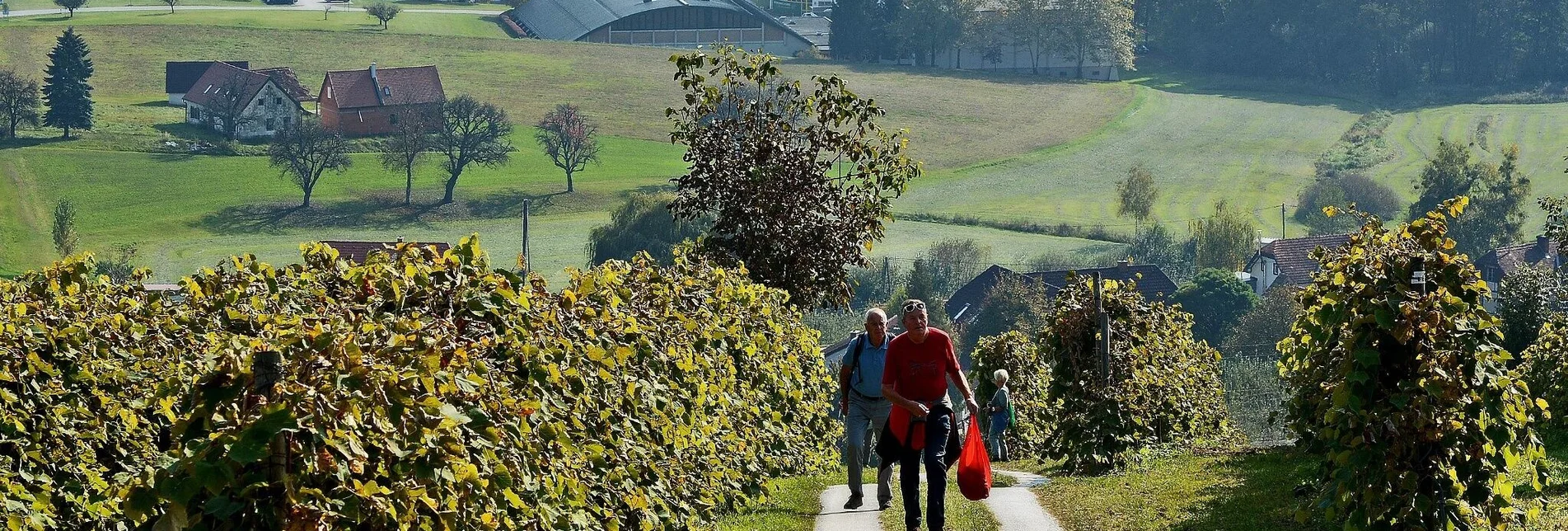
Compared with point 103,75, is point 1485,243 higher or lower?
lower

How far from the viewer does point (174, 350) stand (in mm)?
8180

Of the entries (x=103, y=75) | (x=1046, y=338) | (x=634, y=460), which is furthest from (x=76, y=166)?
(x=634, y=460)

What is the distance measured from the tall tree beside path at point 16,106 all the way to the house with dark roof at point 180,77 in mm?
9432

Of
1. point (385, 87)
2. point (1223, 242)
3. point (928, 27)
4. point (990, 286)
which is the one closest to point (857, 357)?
point (990, 286)

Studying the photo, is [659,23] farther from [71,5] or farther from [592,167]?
[592,167]

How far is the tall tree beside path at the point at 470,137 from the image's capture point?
386ft

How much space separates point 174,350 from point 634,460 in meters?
→ 2.15

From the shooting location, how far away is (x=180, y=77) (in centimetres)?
12988

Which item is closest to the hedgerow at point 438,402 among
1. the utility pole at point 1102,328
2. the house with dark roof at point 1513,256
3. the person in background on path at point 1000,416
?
the utility pole at point 1102,328

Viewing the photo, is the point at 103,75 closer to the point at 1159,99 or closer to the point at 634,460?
the point at 1159,99

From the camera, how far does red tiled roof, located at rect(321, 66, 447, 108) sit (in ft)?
438

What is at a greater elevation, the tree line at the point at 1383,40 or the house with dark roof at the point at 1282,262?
the tree line at the point at 1383,40

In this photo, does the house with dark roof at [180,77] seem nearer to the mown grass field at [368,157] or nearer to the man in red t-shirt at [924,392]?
the mown grass field at [368,157]

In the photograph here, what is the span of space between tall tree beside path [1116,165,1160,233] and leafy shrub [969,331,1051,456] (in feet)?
271
